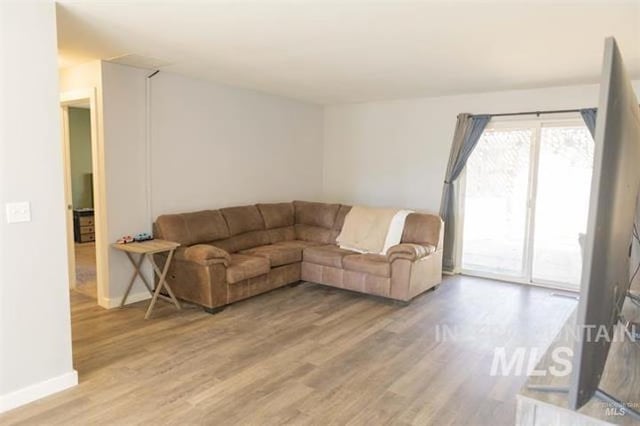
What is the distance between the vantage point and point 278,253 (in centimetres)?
491

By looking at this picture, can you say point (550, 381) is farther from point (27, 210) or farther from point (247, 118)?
point (247, 118)

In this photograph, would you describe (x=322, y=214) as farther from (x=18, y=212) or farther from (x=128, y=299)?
(x=18, y=212)

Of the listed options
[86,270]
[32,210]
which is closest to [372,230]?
[32,210]

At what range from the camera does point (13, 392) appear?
8.30 feet

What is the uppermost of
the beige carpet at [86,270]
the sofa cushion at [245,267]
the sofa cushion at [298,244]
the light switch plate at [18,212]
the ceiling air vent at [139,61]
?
the ceiling air vent at [139,61]

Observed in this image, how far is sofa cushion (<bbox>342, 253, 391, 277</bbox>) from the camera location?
4.58 m

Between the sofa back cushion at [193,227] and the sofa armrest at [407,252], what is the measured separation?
1.86 metres

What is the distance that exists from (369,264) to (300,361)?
5.51ft

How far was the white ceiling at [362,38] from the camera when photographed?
2.67 metres

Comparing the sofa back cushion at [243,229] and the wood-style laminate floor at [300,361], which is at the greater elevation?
the sofa back cushion at [243,229]

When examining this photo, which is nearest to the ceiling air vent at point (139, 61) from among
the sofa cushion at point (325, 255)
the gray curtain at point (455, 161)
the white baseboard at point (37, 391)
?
the sofa cushion at point (325, 255)

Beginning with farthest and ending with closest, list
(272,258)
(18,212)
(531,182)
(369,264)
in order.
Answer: (531,182), (272,258), (369,264), (18,212)

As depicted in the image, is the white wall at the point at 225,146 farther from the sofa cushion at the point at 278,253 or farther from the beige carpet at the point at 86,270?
the beige carpet at the point at 86,270

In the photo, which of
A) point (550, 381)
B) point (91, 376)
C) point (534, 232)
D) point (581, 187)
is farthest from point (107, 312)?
point (581, 187)
